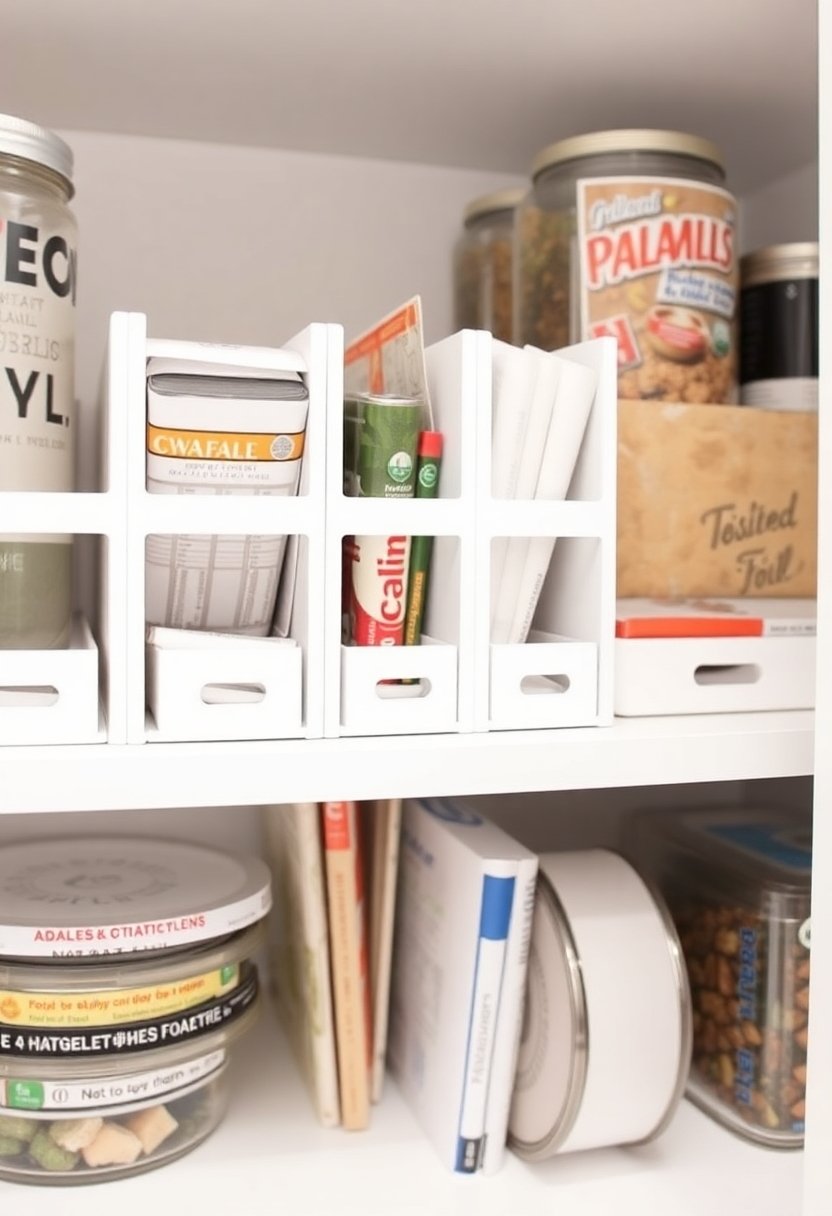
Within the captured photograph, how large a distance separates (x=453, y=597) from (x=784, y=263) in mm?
428

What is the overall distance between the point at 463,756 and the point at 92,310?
562 millimetres

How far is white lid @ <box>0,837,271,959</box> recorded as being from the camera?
2.48 ft

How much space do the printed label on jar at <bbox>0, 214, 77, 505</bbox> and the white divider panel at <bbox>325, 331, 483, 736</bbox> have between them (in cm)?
17

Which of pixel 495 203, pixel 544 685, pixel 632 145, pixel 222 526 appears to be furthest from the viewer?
pixel 495 203

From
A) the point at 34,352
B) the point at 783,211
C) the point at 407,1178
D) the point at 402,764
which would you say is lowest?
the point at 407,1178

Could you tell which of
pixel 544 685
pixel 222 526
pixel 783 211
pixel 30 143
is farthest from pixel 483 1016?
pixel 783 211

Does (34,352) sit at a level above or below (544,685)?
above

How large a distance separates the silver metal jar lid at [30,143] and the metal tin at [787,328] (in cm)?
54

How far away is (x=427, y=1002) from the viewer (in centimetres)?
87

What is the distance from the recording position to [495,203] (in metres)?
1.03

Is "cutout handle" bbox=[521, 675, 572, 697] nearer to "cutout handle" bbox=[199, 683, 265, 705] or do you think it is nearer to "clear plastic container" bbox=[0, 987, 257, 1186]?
"cutout handle" bbox=[199, 683, 265, 705]

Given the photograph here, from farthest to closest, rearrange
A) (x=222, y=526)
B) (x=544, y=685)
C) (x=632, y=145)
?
(x=632, y=145) < (x=544, y=685) < (x=222, y=526)

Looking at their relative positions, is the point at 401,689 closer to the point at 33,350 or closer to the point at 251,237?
the point at 33,350

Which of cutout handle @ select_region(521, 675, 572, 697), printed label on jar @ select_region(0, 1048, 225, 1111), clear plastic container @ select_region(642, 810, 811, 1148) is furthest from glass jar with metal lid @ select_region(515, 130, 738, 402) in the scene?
printed label on jar @ select_region(0, 1048, 225, 1111)
